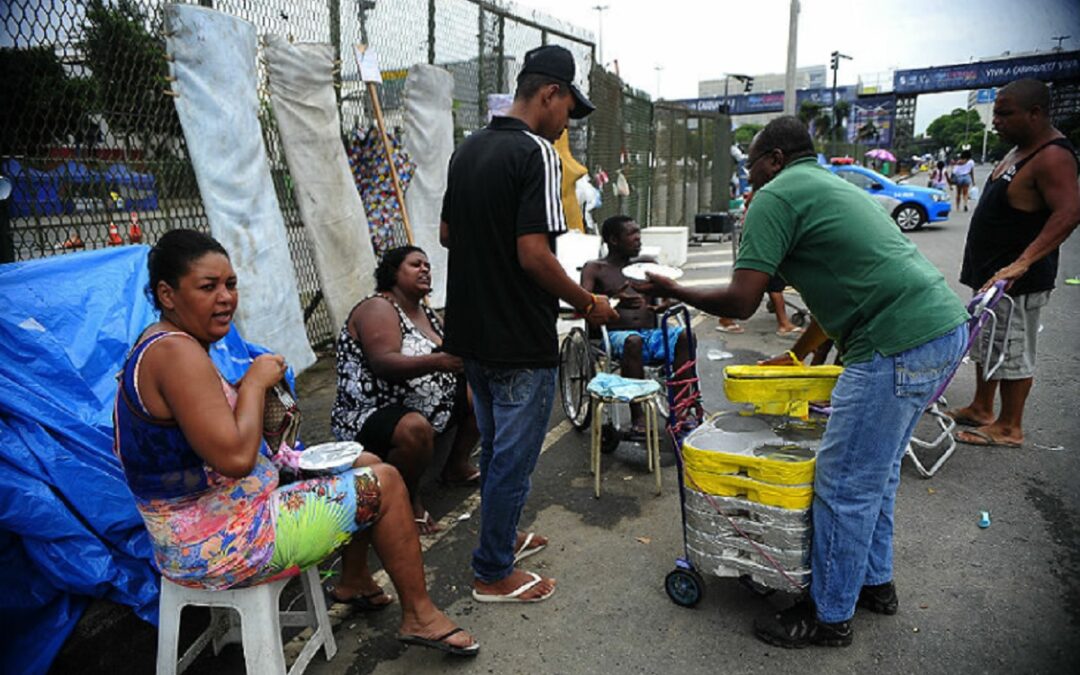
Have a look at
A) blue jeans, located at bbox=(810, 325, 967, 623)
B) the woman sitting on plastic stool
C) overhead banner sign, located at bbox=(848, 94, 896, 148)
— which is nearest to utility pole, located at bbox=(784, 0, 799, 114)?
blue jeans, located at bbox=(810, 325, 967, 623)

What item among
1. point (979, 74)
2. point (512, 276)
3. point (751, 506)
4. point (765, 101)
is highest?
point (765, 101)

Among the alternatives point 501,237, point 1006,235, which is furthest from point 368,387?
point 1006,235

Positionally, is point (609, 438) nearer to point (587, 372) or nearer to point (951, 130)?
point (587, 372)

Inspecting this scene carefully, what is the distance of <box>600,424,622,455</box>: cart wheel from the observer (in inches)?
168

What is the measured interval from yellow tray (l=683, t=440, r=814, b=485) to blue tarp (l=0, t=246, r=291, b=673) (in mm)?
2057

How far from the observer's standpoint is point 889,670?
2330mm

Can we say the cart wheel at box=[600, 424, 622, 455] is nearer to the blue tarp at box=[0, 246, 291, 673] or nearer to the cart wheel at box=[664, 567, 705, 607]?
the cart wheel at box=[664, 567, 705, 607]

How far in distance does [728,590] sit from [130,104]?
14.0 ft

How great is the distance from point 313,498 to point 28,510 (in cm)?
93

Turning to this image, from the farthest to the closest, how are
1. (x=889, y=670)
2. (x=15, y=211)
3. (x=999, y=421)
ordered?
(x=999, y=421), (x=15, y=211), (x=889, y=670)

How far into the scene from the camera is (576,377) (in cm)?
478

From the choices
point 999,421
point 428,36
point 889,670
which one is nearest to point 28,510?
point 889,670

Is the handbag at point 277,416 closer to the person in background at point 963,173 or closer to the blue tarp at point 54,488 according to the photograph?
the blue tarp at point 54,488

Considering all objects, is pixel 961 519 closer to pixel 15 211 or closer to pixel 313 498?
pixel 313 498
